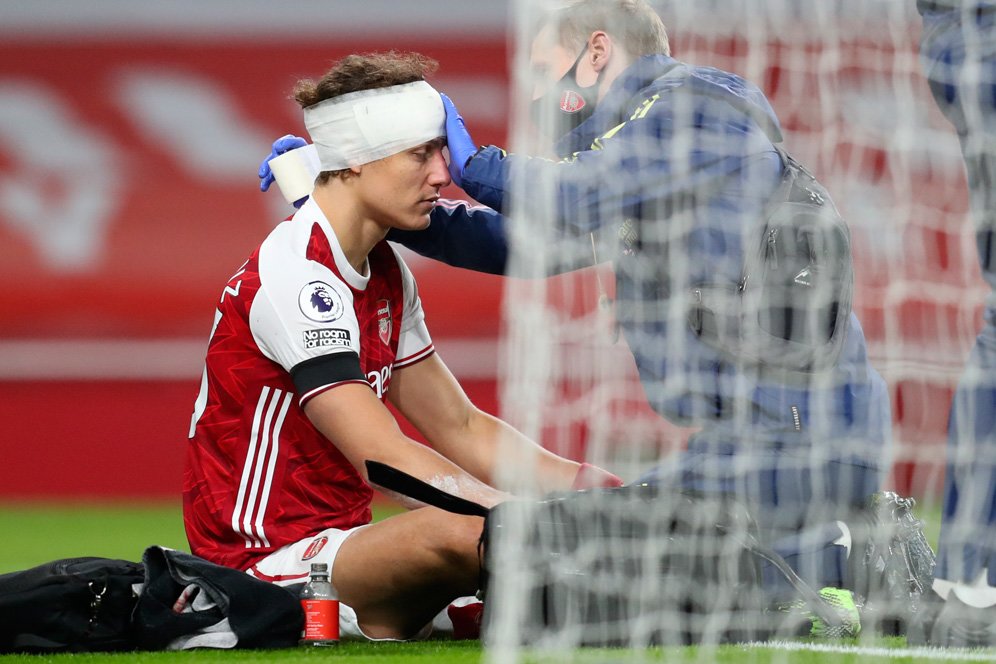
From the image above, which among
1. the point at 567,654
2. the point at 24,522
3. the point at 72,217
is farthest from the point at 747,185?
the point at 72,217

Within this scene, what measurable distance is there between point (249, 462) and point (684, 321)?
39.6 inches

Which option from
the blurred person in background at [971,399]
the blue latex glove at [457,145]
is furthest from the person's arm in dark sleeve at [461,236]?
the blurred person in background at [971,399]

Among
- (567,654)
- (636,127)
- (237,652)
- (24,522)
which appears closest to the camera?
(567,654)

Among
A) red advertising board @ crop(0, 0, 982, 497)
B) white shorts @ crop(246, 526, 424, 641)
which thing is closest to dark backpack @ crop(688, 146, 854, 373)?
white shorts @ crop(246, 526, 424, 641)

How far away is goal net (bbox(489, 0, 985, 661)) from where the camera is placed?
2697mm

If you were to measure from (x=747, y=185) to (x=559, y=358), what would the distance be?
1.86 ft

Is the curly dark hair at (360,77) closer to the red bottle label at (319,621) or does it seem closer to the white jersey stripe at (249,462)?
the white jersey stripe at (249,462)

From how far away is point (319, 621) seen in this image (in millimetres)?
2834

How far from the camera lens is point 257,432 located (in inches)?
122

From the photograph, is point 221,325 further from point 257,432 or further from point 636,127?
point 636,127

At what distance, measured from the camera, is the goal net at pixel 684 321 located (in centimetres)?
270

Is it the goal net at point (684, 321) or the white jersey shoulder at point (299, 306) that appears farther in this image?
the white jersey shoulder at point (299, 306)

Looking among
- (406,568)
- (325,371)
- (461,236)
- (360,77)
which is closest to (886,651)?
(406,568)

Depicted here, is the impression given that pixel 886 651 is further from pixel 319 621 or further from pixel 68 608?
pixel 68 608
